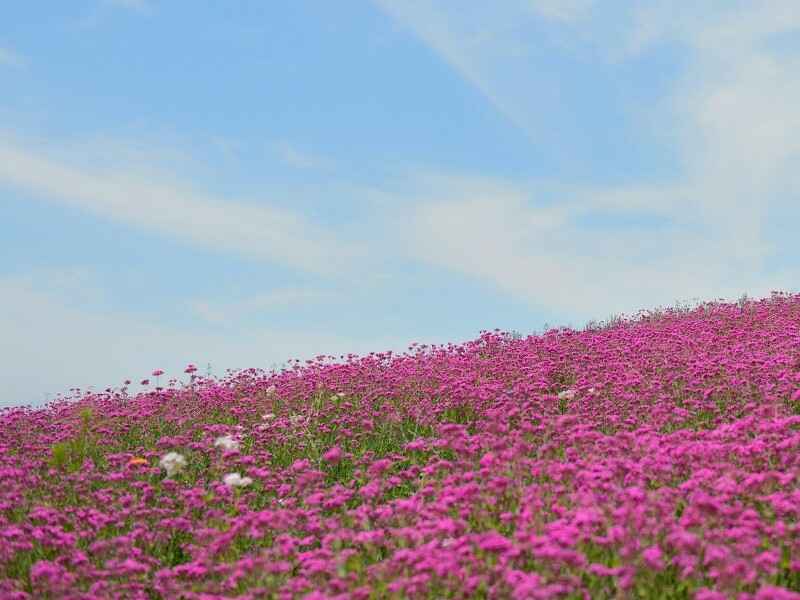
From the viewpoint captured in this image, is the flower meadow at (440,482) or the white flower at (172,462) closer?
the flower meadow at (440,482)

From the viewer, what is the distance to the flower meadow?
5.71 metres

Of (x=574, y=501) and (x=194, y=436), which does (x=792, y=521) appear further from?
(x=194, y=436)

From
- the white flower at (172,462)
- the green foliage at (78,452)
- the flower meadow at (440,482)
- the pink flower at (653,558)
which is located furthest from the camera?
the green foliage at (78,452)

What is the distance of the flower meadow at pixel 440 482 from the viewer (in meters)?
5.71

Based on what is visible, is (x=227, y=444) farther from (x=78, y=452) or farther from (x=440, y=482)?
(x=440, y=482)

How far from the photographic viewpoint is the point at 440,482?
7.84 m

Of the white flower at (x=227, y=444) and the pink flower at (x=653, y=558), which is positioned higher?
the white flower at (x=227, y=444)

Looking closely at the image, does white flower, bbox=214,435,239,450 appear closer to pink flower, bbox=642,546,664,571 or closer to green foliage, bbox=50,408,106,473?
green foliage, bbox=50,408,106,473

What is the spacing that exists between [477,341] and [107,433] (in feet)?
25.2

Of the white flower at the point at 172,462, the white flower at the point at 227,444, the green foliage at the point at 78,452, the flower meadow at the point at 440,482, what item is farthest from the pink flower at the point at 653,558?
the green foliage at the point at 78,452

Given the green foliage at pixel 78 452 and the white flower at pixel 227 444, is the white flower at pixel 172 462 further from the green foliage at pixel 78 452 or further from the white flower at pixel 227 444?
the green foliage at pixel 78 452

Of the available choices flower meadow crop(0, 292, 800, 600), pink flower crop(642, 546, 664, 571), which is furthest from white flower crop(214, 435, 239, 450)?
pink flower crop(642, 546, 664, 571)

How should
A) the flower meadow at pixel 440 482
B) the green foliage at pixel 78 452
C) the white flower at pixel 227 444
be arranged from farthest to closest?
1. the green foliage at pixel 78 452
2. the white flower at pixel 227 444
3. the flower meadow at pixel 440 482

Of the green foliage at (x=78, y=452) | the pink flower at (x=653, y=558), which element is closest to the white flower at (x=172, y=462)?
the green foliage at (x=78, y=452)
